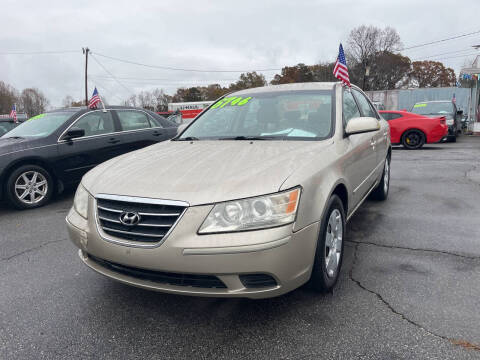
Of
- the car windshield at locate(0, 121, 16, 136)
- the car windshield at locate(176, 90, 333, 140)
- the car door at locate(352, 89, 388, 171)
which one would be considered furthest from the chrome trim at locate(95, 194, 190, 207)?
the car windshield at locate(0, 121, 16, 136)

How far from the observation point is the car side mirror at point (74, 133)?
5.44 meters

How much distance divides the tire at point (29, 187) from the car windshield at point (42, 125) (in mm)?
627

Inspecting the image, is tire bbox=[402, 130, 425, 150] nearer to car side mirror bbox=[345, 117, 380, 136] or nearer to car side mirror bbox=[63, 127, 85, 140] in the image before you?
car side mirror bbox=[345, 117, 380, 136]

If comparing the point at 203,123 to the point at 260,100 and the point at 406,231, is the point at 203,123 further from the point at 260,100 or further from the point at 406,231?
the point at 406,231

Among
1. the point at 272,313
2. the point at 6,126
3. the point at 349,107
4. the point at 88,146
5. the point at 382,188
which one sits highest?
the point at 349,107

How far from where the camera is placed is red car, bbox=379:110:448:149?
11461mm

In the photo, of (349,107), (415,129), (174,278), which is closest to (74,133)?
(349,107)

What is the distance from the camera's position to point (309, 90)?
3473 mm

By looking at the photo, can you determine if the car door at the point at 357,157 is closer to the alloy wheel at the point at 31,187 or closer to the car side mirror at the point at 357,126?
the car side mirror at the point at 357,126

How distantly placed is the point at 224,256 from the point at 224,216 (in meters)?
0.21

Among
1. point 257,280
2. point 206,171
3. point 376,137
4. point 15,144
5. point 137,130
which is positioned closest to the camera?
point 257,280

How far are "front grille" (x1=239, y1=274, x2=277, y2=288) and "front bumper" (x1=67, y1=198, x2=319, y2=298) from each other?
0.6 inches

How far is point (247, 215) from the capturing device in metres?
1.93

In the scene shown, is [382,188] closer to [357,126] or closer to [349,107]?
[349,107]
